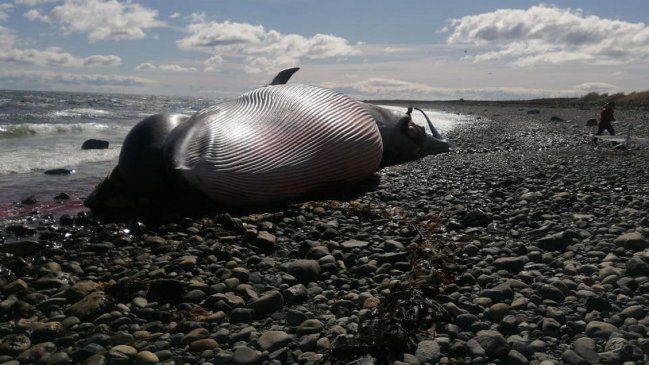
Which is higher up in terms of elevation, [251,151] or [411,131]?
[411,131]

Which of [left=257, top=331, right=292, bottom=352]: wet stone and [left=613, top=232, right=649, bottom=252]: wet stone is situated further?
[left=613, top=232, right=649, bottom=252]: wet stone

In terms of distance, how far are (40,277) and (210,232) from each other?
194cm

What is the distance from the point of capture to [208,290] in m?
5.17

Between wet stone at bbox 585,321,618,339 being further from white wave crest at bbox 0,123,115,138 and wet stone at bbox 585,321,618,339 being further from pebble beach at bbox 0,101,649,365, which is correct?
white wave crest at bbox 0,123,115,138

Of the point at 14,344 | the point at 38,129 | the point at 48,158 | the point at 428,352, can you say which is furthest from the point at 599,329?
the point at 38,129

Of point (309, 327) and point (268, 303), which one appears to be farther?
point (268, 303)

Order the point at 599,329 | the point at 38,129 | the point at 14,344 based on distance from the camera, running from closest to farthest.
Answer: the point at 599,329 → the point at 14,344 → the point at 38,129

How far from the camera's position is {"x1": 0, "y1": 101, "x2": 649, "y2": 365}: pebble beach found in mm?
4051

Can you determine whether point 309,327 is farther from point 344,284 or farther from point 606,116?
point 606,116

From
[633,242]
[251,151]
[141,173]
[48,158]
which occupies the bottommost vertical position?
[48,158]

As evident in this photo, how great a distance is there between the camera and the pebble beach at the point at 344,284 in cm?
405

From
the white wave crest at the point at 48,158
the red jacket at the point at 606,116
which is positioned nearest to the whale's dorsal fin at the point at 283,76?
the white wave crest at the point at 48,158

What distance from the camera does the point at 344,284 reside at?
530 cm

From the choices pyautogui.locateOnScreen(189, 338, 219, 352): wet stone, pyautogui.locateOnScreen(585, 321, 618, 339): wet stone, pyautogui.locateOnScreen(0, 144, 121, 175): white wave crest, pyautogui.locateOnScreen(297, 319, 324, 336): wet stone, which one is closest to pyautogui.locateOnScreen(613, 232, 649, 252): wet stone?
pyautogui.locateOnScreen(585, 321, 618, 339): wet stone
